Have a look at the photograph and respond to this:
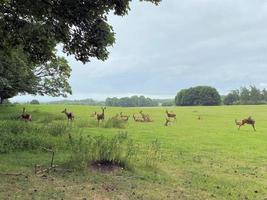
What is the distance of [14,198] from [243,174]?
8.00m

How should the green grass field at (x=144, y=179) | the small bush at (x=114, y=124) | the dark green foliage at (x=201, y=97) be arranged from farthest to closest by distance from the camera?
the dark green foliage at (x=201, y=97), the small bush at (x=114, y=124), the green grass field at (x=144, y=179)

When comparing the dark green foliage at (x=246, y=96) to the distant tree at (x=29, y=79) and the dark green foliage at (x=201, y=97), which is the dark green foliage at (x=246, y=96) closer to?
the dark green foliage at (x=201, y=97)

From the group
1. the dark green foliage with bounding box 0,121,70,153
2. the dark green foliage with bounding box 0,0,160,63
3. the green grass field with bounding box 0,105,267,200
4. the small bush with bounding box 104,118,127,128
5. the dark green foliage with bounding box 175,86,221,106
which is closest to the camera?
→ the green grass field with bounding box 0,105,267,200

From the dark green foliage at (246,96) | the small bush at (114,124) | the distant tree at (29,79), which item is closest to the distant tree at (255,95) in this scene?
the dark green foliage at (246,96)

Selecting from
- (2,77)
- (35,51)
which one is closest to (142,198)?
(35,51)

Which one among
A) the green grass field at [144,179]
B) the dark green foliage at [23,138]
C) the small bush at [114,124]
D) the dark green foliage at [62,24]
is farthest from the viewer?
the small bush at [114,124]

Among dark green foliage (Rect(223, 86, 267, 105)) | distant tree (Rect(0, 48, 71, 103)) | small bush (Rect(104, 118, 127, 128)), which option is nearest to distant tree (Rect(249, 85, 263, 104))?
dark green foliage (Rect(223, 86, 267, 105))

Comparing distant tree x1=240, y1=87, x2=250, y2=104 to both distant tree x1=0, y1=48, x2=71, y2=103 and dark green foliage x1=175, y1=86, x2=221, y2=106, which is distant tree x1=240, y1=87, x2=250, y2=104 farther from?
distant tree x1=0, y1=48, x2=71, y2=103

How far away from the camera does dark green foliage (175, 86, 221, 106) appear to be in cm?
14512

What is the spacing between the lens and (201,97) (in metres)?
146

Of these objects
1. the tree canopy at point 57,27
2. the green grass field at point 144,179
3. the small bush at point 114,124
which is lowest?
the green grass field at point 144,179

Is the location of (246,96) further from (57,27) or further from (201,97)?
(57,27)

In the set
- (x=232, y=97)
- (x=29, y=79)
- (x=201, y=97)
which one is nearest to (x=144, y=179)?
(x=29, y=79)

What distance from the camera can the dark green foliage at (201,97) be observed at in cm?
14512
